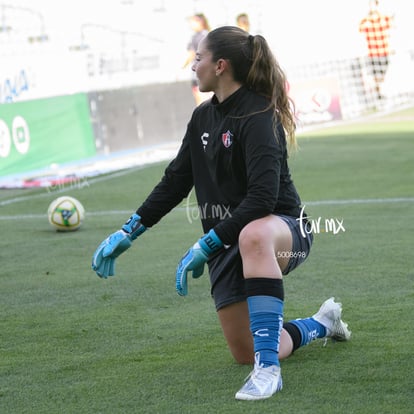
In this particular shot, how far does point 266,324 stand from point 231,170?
68cm

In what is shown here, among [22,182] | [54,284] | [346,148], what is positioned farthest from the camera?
[346,148]

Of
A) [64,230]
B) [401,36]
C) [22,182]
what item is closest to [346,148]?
[22,182]

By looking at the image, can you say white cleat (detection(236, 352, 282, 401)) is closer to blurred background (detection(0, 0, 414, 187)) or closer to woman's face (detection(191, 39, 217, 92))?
woman's face (detection(191, 39, 217, 92))

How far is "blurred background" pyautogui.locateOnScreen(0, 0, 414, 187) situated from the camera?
14.3 meters

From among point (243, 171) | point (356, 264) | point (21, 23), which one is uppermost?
point (21, 23)

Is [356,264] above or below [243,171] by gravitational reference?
below

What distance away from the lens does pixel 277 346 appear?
12.9 feet

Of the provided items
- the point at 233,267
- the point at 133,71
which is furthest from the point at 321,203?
the point at 133,71

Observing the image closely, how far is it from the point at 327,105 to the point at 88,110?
23.6ft

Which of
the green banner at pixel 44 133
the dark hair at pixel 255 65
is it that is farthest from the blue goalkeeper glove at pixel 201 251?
the green banner at pixel 44 133

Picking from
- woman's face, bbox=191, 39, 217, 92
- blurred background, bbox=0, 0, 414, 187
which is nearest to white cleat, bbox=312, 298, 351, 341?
woman's face, bbox=191, 39, 217, 92

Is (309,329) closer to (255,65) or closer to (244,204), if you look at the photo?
(244,204)

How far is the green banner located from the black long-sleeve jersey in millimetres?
8741

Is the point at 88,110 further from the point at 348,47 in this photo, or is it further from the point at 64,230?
the point at 348,47
